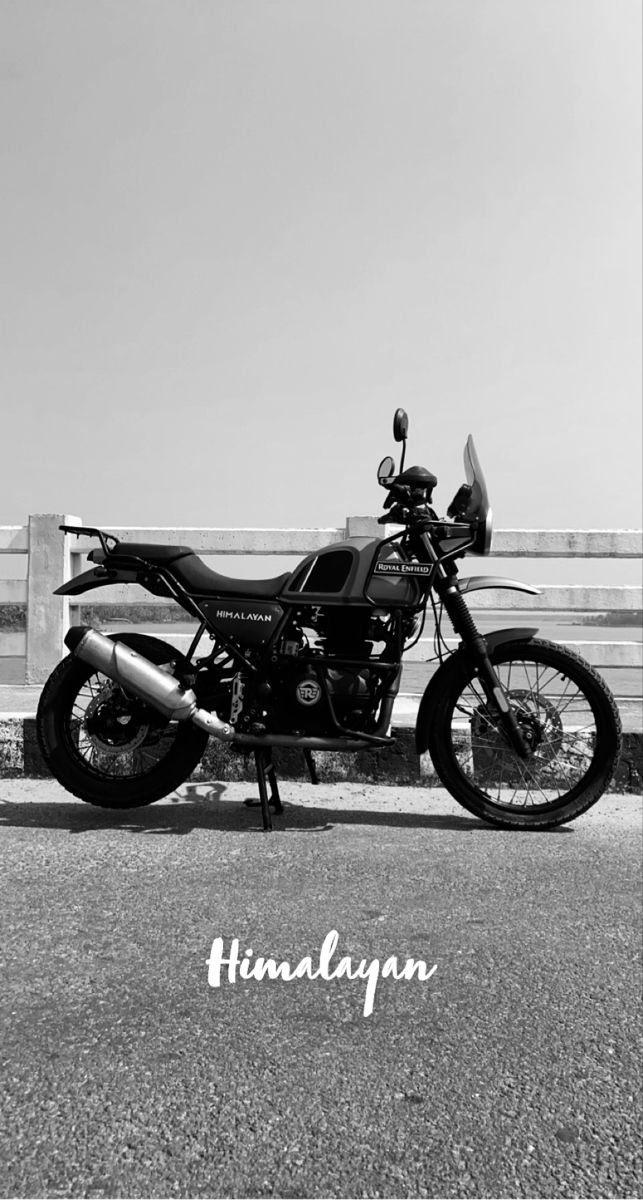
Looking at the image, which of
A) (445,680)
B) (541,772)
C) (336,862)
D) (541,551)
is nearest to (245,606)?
(445,680)

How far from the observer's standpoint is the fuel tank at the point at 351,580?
3684 mm

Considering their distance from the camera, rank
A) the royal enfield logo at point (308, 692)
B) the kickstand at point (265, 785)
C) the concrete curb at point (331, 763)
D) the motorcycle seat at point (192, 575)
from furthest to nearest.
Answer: the concrete curb at point (331, 763), the motorcycle seat at point (192, 575), the royal enfield logo at point (308, 692), the kickstand at point (265, 785)

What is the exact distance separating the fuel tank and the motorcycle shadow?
2.94ft

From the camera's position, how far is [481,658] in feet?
12.4

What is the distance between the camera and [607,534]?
665 cm

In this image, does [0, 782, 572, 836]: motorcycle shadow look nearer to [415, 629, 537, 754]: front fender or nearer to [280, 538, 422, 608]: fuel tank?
[415, 629, 537, 754]: front fender

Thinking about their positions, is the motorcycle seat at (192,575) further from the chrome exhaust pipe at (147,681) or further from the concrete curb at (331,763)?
the concrete curb at (331,763)

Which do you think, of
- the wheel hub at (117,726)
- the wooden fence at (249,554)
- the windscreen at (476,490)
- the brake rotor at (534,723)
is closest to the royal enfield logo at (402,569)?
the windscreen at (476,490)

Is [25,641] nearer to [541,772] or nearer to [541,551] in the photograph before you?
[541,551]

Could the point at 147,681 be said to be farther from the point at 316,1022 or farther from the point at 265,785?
the point at 316,1022

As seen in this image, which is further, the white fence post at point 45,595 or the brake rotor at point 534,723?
the white fence post at point 45,595

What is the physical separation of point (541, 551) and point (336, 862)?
3953mm

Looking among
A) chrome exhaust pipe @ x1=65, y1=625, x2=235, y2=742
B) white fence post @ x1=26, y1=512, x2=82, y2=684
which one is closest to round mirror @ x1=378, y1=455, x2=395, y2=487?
chrome exhaust pipe @ x1=65, y1=625, x2=235, y2=742

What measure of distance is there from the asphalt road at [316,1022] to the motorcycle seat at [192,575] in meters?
0.99
